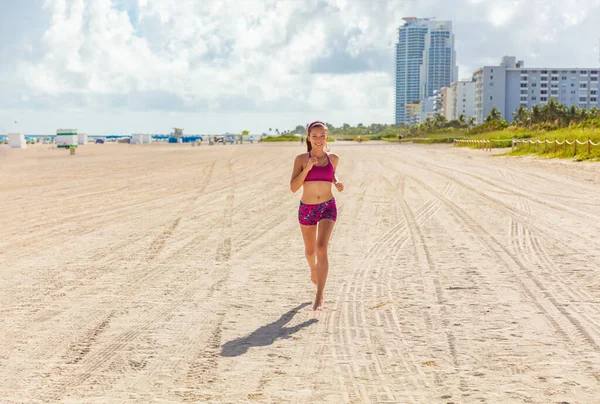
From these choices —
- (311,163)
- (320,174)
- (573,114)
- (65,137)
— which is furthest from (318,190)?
(573,114)

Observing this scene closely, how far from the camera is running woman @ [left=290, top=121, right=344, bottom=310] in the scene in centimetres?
588

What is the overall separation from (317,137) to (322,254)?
3.30 feet

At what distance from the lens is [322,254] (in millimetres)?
5906

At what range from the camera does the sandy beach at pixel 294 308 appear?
423 cm

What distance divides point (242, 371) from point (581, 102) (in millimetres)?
192761

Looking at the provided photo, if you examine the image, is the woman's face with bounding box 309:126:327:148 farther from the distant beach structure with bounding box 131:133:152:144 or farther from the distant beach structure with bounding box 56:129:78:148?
the distant beach structure with bounding box 131:133:152:144

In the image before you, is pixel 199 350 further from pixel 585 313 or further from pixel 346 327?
pixel 585 313

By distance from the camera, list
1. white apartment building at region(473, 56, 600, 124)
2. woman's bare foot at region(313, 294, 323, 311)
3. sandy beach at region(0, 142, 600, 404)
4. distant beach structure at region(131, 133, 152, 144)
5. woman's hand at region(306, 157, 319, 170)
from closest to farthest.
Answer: sandy beach at region(0, 142, 600, 404), woman's hand at region(306, 157, 319, 170), woman's bare foot at region(313, 294, 323, 311), distant beach structure at region(131, 133, 152, 144), white apartment building at region(473, 56, 600, 124)

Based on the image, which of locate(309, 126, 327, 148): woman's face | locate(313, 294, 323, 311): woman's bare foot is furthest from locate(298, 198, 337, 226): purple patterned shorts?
locate(313, 294, 323, 311): woman's bare foot

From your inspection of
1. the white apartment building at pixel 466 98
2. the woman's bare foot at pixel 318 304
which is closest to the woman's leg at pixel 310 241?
the woman's bare foot at pixel 318 304

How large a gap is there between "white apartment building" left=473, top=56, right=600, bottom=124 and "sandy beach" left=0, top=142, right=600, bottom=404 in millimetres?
166906

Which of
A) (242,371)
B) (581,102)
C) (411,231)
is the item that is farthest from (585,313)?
(581,102)

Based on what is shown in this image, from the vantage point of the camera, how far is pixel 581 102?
180 meters

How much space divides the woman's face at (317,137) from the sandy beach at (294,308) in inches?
57.8
